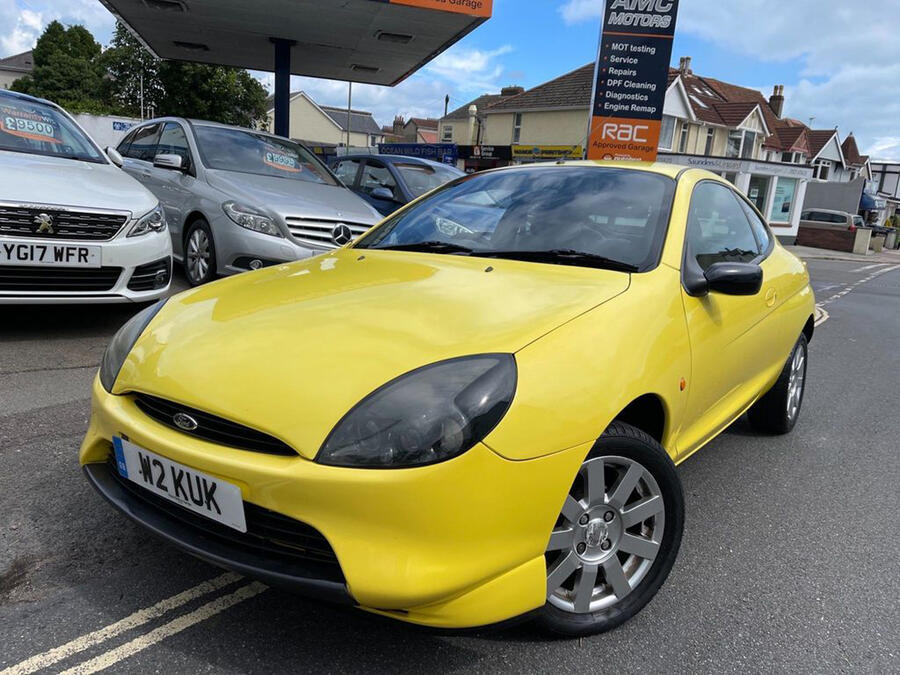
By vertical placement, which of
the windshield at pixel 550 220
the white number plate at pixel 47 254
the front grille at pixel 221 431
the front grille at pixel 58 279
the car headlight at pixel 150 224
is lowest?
the front grille at pixel 58 279

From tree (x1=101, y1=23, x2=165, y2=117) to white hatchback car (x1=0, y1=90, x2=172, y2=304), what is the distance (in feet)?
144

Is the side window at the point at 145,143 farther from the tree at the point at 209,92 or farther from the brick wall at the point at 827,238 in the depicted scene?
the tree at the point at 209,92

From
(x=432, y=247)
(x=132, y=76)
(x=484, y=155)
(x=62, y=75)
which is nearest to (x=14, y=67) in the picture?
(x=62, y=75)

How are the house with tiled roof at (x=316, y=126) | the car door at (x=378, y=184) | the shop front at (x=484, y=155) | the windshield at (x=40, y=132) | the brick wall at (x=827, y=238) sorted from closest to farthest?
the windshield at (x=40, y=132), the car door at (x=378, y=184), the shop front at (x=484, y=155), the brick wall at (x=827, y=238), the house with tiled roof at (x=316, y=126)

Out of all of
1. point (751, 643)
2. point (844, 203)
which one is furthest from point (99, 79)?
point (751, 643)

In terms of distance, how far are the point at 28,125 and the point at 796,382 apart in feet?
19.5

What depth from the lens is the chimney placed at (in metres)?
50.4

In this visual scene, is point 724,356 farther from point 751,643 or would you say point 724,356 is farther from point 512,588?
point 512,588

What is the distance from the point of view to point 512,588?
1722mm

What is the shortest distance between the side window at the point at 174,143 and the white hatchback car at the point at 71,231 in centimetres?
147

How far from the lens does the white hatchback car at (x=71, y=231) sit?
159 inches

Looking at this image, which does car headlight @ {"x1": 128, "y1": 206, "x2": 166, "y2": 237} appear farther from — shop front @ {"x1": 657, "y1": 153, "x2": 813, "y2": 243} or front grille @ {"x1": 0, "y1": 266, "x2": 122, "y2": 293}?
shop front @ {"x1": 657, "y1": 153, "x2": 813, "y2": 243}

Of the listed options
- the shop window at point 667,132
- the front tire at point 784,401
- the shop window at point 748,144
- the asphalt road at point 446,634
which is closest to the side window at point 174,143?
the asphalt road at point 446,634

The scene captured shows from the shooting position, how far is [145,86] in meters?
44.6
